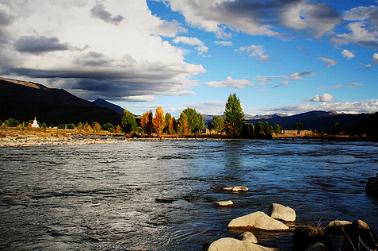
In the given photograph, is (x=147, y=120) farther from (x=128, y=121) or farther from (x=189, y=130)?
(x=189, y=130)

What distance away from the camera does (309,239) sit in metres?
13.6

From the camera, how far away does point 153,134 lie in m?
181

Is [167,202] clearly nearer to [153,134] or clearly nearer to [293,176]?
[293,176]

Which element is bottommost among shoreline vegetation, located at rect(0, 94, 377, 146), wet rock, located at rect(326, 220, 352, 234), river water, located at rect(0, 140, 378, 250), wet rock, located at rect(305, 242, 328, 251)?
river water, located at rect(0, 140, 378, 250)

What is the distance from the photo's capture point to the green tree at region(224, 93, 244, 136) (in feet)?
500

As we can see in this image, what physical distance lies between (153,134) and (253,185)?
15333 centimetres

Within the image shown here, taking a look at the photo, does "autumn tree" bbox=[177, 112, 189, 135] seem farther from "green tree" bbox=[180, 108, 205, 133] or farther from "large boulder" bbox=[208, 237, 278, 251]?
"large boulder" bbox=[208, 237, 278, 251]

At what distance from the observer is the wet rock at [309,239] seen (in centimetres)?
1352

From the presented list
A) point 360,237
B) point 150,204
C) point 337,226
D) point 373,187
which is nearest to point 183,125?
point 373,187

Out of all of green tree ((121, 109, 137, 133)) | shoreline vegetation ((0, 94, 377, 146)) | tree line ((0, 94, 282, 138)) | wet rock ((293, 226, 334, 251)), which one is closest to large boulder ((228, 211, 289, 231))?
wet rock ((293, 226, 334, 251))

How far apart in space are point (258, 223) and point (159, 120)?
150 meters

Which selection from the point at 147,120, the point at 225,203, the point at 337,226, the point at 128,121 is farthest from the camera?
the point at 128,121

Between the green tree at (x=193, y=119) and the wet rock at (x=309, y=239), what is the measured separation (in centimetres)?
17344

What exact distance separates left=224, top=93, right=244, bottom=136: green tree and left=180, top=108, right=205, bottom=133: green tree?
3443 centimetres
